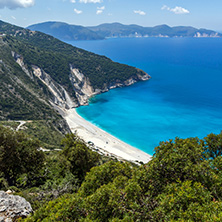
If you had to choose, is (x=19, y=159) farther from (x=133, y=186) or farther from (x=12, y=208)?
(x=133, y=186)

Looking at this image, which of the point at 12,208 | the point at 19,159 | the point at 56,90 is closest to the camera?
the point at 12,208

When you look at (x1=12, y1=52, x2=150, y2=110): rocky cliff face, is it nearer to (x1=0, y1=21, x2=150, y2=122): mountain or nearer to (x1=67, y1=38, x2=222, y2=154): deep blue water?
(x1=0, y1=21, x2=150, y2=122): mountain

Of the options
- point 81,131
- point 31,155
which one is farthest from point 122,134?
point 31,155

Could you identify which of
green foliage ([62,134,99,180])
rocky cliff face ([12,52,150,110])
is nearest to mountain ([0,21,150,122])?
rocky cliff face ([12,52,150,110])

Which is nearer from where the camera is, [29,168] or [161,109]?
[29,168]

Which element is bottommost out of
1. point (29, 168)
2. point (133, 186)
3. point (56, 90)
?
point (29, 168)

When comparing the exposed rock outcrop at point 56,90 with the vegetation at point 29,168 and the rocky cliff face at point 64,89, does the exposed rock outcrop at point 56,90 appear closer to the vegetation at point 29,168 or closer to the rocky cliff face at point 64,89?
the rocky cliff face at point 64,89

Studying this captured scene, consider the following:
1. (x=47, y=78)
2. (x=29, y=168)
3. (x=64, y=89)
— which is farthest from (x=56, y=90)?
(x=29, y=168)

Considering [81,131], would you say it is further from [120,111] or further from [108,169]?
[108,169]
